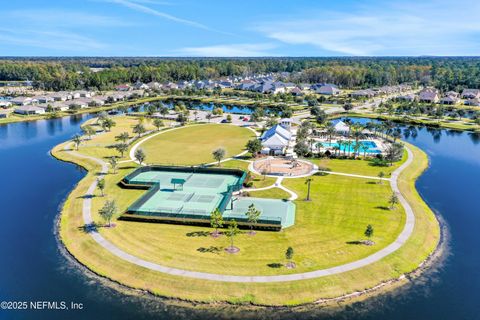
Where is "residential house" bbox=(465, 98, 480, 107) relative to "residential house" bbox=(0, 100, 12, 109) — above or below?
above

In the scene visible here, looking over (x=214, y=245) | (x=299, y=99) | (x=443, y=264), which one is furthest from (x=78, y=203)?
(x=299, y=99)

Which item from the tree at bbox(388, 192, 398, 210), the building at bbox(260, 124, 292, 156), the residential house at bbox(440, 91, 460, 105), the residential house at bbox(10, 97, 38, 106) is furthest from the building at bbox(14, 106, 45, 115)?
the residential house at bbox(440, 91, 460, 105)

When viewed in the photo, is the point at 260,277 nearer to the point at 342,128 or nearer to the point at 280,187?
the point at 280,187

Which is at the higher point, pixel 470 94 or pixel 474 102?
pixel 470 94

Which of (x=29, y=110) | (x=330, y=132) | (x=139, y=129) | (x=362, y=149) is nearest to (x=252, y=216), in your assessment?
(x=362, y=149)

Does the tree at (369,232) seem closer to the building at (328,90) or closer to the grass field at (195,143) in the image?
the grass field at (195,143)

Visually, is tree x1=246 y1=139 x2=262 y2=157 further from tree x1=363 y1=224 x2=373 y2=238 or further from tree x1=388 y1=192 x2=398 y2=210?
tree x1=363 y1=224 x2=373 y2=238
